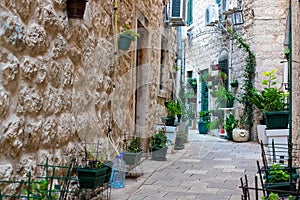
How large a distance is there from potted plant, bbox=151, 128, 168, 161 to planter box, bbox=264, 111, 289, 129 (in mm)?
1945

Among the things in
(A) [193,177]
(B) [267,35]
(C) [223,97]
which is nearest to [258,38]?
(B) [267,35]

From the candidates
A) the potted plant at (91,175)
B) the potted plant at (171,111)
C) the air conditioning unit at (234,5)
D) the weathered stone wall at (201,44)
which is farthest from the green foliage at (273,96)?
the weathered stone wall at (201,44)

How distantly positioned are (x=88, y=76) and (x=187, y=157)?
3639 millimetres

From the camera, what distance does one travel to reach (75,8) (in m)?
2.87

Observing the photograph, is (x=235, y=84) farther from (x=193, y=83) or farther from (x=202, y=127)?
(x=193, y=83)

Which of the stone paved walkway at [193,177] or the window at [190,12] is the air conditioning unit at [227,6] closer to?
the window at [190,12]

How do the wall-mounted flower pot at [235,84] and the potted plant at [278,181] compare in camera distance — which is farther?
the wall-mounted flower pot at [235,84]

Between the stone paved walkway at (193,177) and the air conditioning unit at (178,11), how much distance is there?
2955 millimetres

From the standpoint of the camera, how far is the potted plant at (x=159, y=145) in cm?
618

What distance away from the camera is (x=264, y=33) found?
9.44 meters

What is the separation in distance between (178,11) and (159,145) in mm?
3252

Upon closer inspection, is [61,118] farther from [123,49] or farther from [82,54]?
[123,49]

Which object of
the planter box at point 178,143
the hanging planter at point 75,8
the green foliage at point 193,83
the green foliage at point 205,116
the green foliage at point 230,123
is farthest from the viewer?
the green foliage at point 193,83

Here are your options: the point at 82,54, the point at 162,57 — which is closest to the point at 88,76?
the point at 82,54
